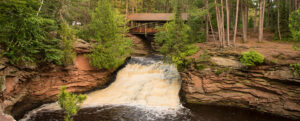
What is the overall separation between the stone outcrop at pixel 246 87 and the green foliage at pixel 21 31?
1262cm

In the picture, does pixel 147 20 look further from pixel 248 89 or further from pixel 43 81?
pixel 248 89

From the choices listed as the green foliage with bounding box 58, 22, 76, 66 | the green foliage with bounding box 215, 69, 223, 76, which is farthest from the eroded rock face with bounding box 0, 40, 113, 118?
the green foliage with bounding box 215, 69, 223, 76

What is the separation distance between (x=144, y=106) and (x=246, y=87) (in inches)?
334

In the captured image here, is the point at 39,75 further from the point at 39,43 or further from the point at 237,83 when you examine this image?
the point at 237,83

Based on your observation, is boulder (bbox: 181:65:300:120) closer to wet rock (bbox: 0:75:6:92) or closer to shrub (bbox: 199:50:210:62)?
shrub (bbox: 199:50:210:62)

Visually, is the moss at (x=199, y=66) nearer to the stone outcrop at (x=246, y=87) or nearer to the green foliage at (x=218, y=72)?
the stone outcrop at (x=246, y=87)

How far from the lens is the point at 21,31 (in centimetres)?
1263

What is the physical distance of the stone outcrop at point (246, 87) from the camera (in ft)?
41.6

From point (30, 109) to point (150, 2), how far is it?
112 feet

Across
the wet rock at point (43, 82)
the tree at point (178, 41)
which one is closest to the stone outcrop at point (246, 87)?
the tree at point (178, 41)

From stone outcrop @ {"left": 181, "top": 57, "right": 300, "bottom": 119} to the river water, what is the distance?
686 millimetres

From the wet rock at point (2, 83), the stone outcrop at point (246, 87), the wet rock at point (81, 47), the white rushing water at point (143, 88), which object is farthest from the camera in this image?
the wet rock at point (81, 47)

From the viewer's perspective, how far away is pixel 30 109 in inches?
567

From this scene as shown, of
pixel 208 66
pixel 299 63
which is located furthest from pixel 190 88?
pixel 299 63
